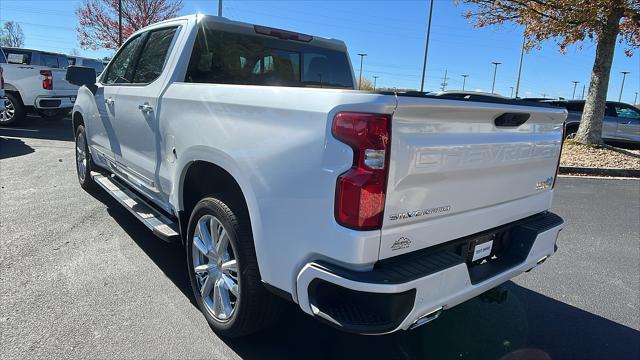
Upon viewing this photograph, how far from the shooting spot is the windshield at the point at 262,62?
3549 millimetres

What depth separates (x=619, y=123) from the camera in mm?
14914

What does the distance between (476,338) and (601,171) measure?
832 centimetres

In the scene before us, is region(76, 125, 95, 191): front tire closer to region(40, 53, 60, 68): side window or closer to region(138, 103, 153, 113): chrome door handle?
region(138, 103, 153, 113): chrome door handle

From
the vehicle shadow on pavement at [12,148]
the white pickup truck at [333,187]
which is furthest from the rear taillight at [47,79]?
the white pickup truck at [333,187]

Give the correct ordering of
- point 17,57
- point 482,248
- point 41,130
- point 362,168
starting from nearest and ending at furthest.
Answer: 1. point 362,168
2. point 482,248
3. point 17,57
4. point 41,130

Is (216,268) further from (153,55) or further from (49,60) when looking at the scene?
(49,60)

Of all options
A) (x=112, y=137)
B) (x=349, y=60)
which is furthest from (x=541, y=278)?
(x=112, y=137)

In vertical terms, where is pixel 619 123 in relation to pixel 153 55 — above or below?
below

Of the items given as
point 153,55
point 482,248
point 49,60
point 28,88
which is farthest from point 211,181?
point 49,60

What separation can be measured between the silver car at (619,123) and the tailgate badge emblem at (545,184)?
519 inches

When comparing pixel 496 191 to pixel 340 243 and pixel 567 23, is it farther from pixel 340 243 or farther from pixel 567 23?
pixel 567 23

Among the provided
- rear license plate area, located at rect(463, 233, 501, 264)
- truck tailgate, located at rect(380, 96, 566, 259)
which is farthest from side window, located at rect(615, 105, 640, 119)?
rear license plate area, located at rect(463, 233, 501, 264)


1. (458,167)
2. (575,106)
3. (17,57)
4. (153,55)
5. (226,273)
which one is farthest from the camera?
(575,106)

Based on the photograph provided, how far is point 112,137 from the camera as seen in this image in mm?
4566
